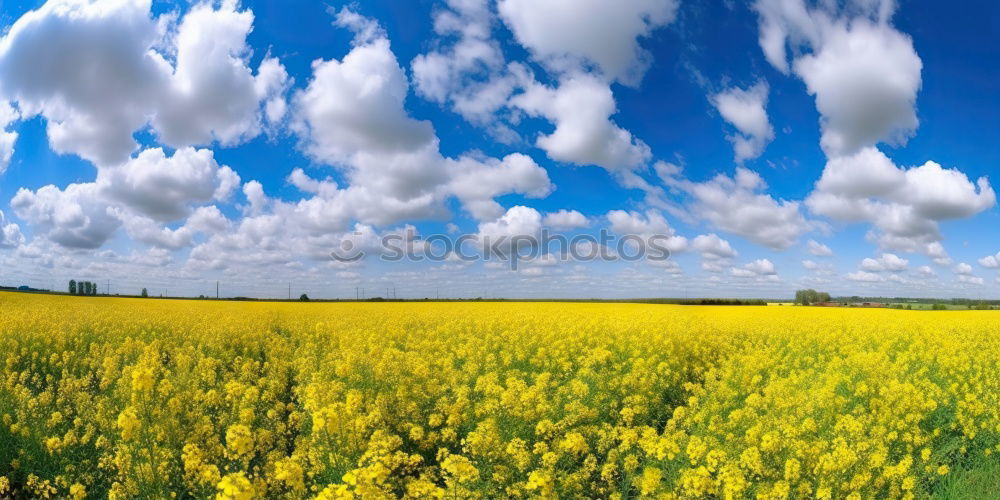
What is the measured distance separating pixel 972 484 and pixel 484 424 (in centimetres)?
566

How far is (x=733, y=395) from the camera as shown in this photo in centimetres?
851

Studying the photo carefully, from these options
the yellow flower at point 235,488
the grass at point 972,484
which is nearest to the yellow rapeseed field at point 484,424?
the yellow flower at point 235,488

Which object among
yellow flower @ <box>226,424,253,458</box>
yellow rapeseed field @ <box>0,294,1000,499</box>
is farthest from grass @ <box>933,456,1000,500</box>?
yellow flower @ <box>226,424,253,458</box>

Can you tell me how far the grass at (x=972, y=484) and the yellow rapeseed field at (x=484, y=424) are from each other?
21 cm

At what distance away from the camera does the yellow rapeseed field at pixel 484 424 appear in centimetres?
514

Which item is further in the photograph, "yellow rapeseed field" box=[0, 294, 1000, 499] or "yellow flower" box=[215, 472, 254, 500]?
"yellow rapeseed field" box=[0, 294, 1000, 499]

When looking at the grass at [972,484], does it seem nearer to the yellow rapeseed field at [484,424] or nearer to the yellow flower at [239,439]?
the yellow rapeseed field at [484,424]

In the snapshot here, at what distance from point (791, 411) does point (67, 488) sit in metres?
8.95

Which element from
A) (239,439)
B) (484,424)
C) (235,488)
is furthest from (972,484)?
(239,439)

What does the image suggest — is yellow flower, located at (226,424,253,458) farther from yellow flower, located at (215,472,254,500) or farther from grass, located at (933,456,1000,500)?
grass, located at (933,456,1000,500)

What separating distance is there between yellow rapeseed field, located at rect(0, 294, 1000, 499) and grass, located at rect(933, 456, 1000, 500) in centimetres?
21

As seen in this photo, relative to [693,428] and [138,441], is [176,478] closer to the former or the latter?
[138,441]

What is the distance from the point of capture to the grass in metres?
5.87

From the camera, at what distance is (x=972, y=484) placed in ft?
20.5
